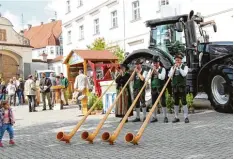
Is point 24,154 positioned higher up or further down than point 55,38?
further down

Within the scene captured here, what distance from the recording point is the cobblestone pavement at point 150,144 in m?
6.27

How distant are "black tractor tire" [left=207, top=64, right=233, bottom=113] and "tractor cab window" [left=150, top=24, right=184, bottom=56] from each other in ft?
5.50

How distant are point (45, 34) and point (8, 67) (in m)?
29.4

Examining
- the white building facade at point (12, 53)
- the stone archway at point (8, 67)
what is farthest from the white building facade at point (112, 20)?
the stone archway at point (8, 67)

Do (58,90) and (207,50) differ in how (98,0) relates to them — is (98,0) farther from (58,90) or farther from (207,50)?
(207,50)

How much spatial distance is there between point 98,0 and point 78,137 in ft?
67.1

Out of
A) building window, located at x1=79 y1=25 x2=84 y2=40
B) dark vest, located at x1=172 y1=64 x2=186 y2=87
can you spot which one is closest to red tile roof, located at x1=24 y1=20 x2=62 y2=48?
building window, located at x1=79 y1=25 x2=84 y2=40

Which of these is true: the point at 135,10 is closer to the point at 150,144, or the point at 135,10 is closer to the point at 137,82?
the point at 137,82

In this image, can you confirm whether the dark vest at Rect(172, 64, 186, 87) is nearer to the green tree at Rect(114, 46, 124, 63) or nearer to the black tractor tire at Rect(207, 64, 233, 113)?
the black tractor tire at Rect(207, 64, 233, 113)

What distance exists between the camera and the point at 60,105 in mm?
16328

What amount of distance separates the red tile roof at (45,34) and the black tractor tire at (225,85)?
52489 millimetres

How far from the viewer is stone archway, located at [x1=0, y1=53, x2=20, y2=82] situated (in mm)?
36156

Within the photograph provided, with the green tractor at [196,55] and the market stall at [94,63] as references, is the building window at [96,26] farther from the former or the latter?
the green tractor at [196,55]

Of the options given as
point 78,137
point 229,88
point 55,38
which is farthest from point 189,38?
point 55,38
